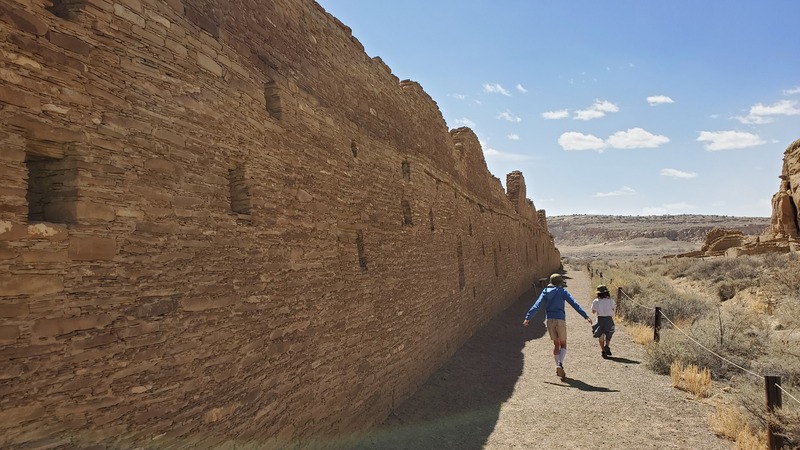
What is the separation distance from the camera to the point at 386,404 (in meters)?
6.77

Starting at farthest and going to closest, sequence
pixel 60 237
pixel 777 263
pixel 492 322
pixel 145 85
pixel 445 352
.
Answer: pixel 777 263 → pixel 492 322 → pixel 445 352 → pixel 145 85 → pixel 60 237

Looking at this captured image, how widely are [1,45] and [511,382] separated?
310 inches

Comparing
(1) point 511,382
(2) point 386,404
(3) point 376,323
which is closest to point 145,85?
(3) point 376,323

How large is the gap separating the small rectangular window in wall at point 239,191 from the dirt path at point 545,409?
120 inches

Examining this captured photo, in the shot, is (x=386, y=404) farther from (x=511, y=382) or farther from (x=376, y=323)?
(x=511, y=382)

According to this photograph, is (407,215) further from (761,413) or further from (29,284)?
(29,284)

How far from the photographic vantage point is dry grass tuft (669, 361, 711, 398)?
707 centimetres

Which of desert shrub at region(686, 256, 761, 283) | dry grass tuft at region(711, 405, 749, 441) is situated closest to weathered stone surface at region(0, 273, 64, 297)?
dry grass tuft at region(711, 405, 749, 441)

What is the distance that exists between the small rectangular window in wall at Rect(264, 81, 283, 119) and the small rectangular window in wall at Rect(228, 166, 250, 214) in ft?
2.91

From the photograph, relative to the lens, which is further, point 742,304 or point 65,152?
point 742,304

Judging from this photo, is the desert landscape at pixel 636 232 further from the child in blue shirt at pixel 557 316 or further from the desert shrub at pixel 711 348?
the child in blue shirt at pixel 557 316

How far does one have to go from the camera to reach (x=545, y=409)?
22.7 ft

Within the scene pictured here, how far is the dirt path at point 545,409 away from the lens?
583cm

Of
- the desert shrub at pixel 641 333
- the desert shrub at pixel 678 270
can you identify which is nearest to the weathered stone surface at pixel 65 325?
the desert shrub at pixel 641 333
